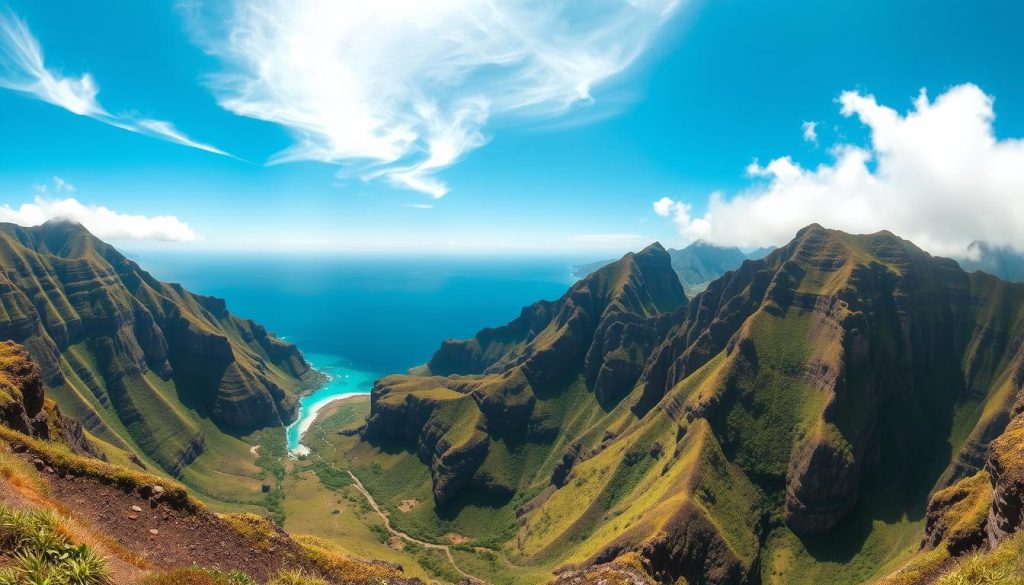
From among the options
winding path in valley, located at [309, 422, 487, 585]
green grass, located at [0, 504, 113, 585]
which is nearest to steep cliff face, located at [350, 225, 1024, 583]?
winding path in valley, located at [309, 422, 487, 585]

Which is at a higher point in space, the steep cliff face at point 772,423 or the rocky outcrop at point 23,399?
the rocky outcrop at point 23,399

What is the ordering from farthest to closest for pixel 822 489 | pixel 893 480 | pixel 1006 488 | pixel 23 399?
pixel 893 480 < pixel 822 489 < pixel 23 399 < pixel 1006 488

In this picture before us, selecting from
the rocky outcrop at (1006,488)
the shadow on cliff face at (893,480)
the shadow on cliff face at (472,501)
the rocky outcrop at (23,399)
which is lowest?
the shadow on cliff face at (472,501)

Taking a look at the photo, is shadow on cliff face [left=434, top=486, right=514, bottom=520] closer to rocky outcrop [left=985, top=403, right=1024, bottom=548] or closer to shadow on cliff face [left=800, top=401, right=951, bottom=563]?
shadow on cliff face [left=800, top=401, right=951, bottom=563]

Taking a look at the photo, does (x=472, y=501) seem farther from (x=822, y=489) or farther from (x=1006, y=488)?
(x=1006, y=488)

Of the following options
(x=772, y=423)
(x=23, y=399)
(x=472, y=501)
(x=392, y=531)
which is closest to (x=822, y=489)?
(x=772, y=423)

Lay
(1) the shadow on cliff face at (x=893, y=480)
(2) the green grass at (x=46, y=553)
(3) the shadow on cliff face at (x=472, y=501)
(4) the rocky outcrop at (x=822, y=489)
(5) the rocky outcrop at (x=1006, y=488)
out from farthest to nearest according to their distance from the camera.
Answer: (3) the shadow on cliff face at (x=472, y=501) < (4) the rocky outcrop at (x=822, y=489) < (1) the shadow on cliff face at (x=893, y=480) < (5) the rocky outcrop at (x=1006, y=488) < (2) the green grass at (x=46, y=553)

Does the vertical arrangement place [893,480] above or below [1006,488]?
below

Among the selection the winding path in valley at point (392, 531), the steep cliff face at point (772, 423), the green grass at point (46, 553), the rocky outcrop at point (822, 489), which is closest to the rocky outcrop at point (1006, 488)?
the steep cliff face at point (772, 423)

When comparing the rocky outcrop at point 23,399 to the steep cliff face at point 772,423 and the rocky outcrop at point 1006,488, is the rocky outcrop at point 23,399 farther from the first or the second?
the steep cliff face at point 772,423
